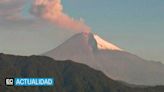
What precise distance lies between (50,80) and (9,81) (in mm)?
19787

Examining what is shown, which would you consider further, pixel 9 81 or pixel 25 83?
pixel 25 83

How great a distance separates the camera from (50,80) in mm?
170125

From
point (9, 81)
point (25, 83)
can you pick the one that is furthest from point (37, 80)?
point (9, 81)

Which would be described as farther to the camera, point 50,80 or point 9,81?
point 50,80

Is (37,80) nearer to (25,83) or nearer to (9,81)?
(25,83)

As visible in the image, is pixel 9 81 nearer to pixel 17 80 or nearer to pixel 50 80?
pixel 17 80

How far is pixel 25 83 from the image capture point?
169m

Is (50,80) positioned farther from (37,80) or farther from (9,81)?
(9,81)

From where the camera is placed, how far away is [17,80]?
164500 mm

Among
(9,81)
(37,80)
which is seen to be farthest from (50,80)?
Answer: (9,81)

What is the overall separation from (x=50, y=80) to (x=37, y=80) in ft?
16.6

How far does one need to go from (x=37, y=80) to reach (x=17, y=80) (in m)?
8.96
